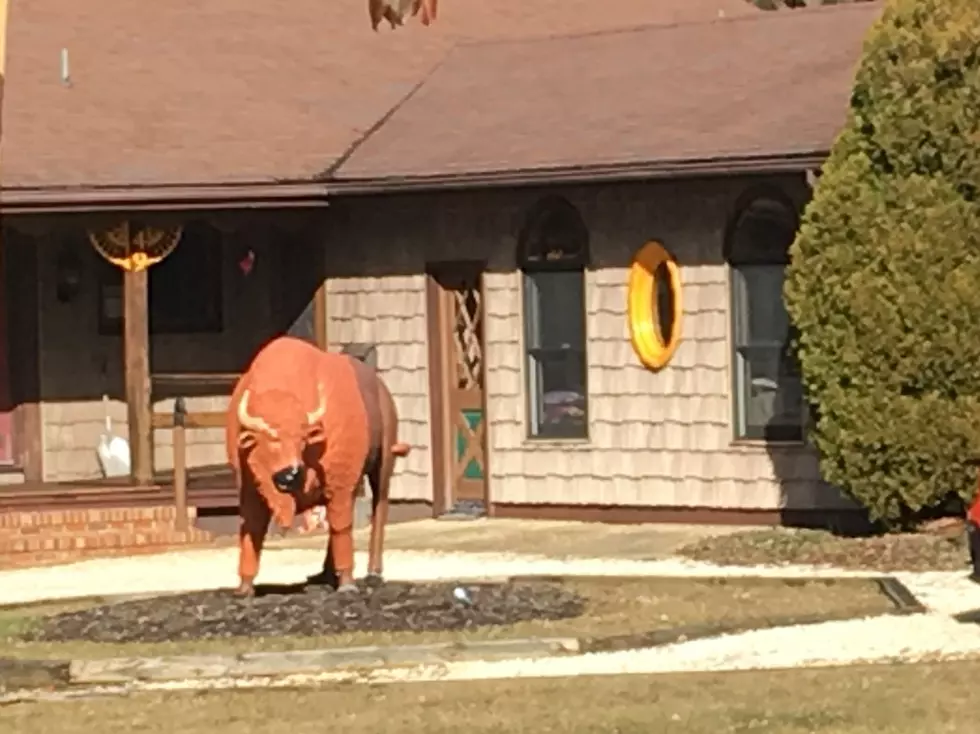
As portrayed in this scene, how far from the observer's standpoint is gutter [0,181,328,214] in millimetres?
23734

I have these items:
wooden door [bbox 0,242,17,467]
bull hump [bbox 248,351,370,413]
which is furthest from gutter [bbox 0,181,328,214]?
bull hump [bbox 248,351,370,413]

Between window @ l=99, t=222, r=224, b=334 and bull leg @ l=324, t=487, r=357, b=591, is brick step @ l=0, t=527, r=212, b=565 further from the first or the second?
bull leg @ l=324, t=487, r=357, b=591

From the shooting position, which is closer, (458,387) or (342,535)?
(342,535)

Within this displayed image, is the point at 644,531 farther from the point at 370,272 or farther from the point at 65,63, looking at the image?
the point at 65,63

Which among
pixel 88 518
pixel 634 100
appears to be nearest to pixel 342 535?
pixel 88 518

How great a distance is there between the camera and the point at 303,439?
1564 centimetres

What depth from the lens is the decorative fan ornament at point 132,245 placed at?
24.1 m

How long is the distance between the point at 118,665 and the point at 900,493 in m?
7.87

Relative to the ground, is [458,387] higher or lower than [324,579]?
higher

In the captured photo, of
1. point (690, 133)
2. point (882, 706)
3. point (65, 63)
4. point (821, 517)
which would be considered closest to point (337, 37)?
point (65, 63)

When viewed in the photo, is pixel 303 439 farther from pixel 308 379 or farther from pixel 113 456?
pixel 113 456

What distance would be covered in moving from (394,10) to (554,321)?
4.08 metres

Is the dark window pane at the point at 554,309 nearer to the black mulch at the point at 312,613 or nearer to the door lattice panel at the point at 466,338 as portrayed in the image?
the door lattice panel at the point at 466,338

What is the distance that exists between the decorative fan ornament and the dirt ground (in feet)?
8.95
